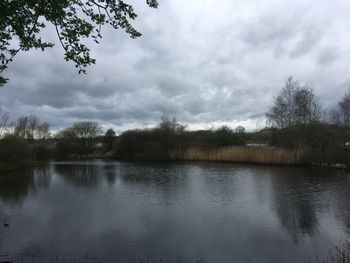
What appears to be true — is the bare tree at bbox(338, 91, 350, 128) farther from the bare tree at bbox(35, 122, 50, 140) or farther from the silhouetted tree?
the bare tree at bbox(35, 122, 50, 140)

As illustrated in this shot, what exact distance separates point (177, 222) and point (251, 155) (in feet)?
71.6

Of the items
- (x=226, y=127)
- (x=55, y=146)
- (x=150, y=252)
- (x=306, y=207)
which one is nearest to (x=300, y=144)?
(x=226, y=127)

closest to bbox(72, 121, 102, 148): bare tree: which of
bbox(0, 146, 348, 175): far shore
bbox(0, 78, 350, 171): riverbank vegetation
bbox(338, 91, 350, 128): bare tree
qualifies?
bbox(0, 78, 350, 171): riverbank vegetation

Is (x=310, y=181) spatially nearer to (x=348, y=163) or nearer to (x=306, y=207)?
(x=306, y=207)

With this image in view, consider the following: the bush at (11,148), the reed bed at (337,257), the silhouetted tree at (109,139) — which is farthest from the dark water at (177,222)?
the silhouetted tree at (109,139)

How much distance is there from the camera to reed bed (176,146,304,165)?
29016 mm

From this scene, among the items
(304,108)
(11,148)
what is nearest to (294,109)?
(304,108)

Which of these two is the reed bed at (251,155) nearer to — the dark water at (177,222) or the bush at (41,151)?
the dark water at (177,222)

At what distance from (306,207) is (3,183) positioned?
16483 millimetres

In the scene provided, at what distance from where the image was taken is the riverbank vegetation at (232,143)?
28672 mm

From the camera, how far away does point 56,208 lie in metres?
12.8

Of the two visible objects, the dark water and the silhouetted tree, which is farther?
the silhouetted tree

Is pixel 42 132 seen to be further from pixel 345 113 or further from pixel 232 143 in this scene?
pixel 345 113

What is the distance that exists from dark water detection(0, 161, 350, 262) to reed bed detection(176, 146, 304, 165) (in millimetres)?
11164
